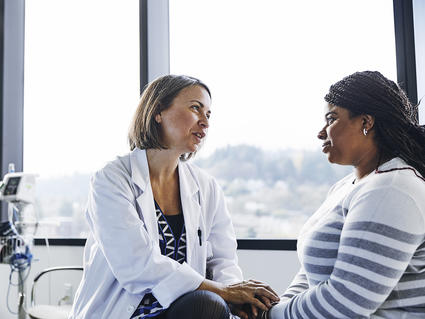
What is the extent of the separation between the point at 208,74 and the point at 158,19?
1.60ft

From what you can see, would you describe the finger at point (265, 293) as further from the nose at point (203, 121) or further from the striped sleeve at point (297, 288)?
the nose at point (203, 121)

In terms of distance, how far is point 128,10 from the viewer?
8.99 ft

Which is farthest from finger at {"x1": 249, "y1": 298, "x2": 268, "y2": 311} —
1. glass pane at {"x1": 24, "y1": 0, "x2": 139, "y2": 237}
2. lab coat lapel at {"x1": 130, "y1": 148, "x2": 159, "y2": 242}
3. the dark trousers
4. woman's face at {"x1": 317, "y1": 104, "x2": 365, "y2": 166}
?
glass pane at {"x1": 24, "y1": 0, "x2": 139, "y2": 237}

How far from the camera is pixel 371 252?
3.29 ft

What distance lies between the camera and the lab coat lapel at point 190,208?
1632 mm

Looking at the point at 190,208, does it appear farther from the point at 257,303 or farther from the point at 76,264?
the point at 76,264

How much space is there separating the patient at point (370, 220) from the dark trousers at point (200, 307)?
0.51 feet

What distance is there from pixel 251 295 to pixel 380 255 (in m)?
0.55

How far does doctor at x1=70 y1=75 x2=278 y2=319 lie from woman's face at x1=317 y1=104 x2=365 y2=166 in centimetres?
52

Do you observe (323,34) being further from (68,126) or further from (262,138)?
(68,126)

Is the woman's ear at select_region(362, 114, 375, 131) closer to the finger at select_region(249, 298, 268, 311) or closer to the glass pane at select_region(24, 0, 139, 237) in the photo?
the finger at select_region(249, 298, 268, 311)

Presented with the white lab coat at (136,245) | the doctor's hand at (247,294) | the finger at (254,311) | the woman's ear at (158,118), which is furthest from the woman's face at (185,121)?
the finger at (254,311)

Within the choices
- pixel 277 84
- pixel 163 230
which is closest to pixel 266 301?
pixel 163 230

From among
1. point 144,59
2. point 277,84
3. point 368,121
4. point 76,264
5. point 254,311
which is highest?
point 144,59
